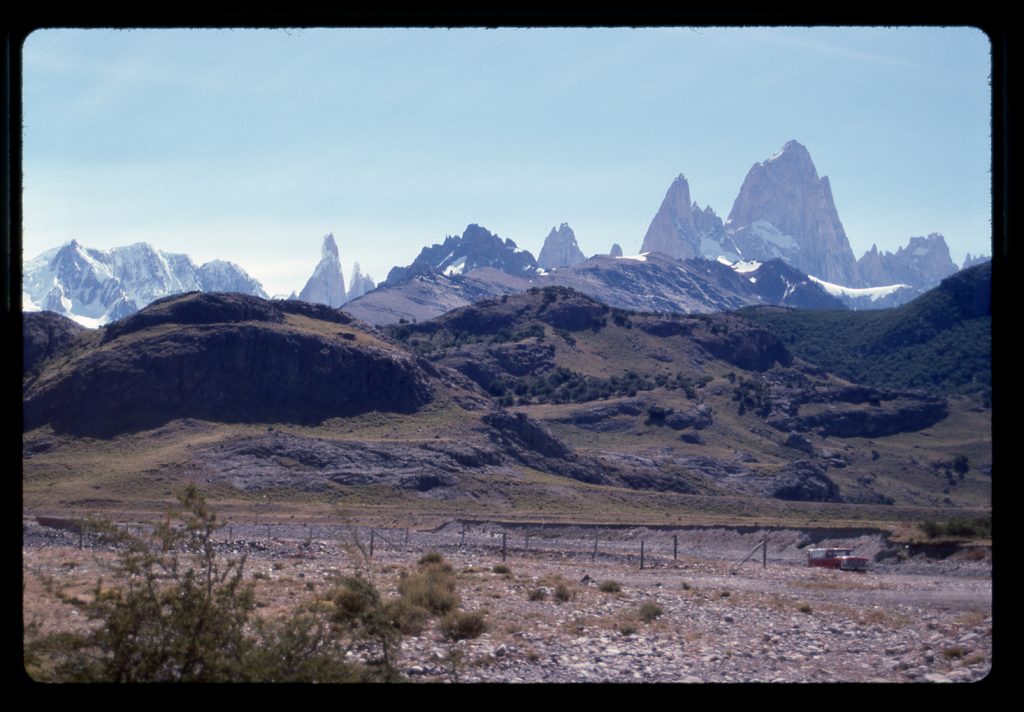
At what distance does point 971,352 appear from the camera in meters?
114

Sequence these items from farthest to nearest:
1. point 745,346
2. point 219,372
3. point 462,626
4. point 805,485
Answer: point 745,346
point 805,485
point 219,372
point 462,626

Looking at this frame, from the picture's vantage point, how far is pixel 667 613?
19.8m

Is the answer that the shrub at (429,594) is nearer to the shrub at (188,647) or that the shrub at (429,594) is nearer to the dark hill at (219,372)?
the shrub at (188,647)

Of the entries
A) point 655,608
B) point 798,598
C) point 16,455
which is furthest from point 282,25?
point 798,598

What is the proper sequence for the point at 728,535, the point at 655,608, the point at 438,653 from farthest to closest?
the point at 728,535 < the point at 655,608 < the point at 438,653

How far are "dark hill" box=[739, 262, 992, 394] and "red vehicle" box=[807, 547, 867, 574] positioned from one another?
211 ft

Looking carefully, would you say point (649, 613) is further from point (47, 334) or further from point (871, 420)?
point (871, 420)

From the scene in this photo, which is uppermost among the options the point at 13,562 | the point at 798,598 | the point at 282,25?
the point at 282,25

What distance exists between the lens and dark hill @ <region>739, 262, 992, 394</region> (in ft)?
392

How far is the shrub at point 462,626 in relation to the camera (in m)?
14.6

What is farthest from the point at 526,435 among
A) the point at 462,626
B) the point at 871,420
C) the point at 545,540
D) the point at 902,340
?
the point at 462,626

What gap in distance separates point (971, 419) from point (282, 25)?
11016cm

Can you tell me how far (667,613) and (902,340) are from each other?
14249 centimetres

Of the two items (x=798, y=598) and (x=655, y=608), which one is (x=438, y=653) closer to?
(x=655, y=608)
